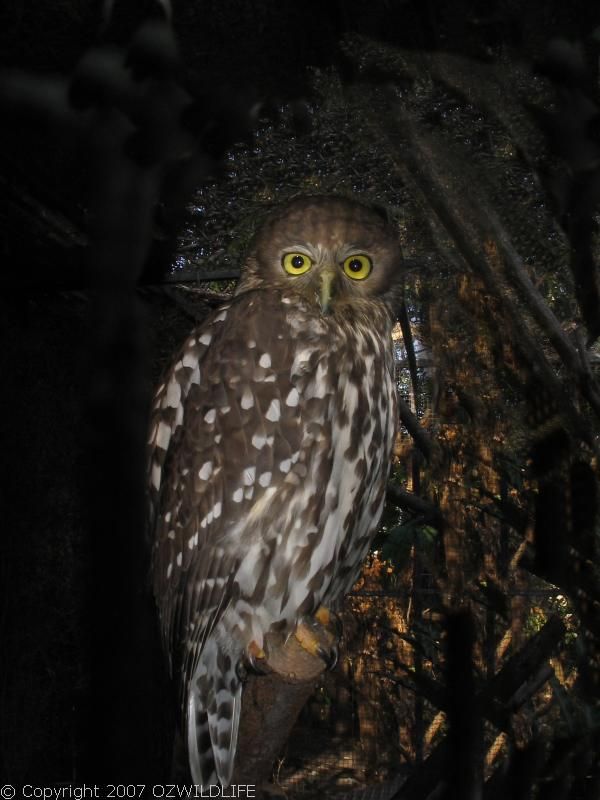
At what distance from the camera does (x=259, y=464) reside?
44.1 inches

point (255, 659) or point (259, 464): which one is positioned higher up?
point (259, 464)

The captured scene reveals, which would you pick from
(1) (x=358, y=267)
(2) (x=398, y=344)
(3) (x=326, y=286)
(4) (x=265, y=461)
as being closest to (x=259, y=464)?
(4) (x=265, y=461)

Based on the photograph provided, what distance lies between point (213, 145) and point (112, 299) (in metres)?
0.40

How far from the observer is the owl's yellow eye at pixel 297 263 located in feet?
4.09

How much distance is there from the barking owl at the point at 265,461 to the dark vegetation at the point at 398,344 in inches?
4.0

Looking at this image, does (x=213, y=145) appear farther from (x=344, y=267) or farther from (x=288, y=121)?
(x=344, y=267)

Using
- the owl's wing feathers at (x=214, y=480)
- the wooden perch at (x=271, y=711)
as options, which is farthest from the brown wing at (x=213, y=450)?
the wooden perch at (x=271, y=711)

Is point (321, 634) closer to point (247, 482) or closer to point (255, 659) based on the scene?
point (255, 659)

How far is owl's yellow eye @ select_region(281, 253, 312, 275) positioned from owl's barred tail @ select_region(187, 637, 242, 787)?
2.24 ft

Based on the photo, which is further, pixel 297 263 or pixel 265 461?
pixel 297 263

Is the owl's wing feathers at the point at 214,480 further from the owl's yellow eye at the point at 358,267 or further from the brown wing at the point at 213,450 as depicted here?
the owl's yellow eye at the point at 358,267

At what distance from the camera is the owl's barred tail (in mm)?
1172

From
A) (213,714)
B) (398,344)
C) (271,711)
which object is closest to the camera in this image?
(271,711)

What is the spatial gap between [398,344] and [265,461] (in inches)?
21.6
